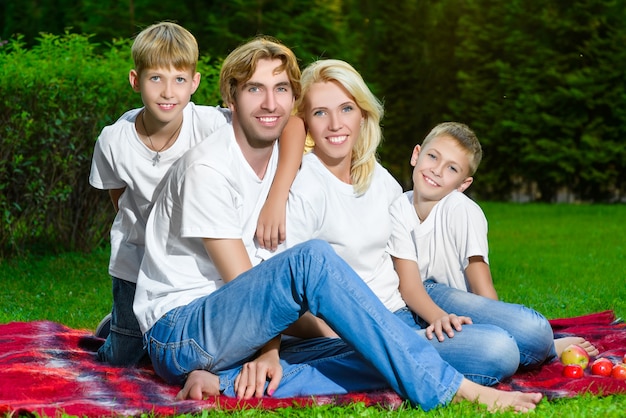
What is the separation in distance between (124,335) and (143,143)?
2.97ft

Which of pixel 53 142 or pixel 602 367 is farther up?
pixel 53 142

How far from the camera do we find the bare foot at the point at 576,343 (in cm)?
445

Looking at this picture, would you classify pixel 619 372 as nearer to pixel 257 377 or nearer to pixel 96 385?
pixel 257 377

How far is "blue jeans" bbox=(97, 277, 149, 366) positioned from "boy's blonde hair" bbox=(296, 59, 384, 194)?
121 cm

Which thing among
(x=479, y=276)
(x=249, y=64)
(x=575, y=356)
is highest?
(x=249, y=64)

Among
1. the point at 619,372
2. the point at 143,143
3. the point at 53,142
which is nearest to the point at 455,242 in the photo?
the point at 619,372

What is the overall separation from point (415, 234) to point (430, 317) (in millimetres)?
548

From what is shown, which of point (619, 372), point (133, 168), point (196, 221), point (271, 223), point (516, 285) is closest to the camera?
point (196, 221)

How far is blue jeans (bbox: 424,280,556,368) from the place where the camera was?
4016mm

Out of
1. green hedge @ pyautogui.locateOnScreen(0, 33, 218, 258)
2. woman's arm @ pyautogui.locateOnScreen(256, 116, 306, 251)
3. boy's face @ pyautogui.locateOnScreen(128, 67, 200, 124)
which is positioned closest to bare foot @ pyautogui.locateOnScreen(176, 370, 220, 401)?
woman's arm @ pyautogui.locateOnScreen(256, 116, 306, 251)

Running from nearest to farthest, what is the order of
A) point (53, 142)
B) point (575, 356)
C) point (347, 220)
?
point (347, 220), point (575, 356), point (53, 142)

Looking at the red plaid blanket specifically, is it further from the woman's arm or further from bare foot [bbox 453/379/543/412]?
the woman's arm

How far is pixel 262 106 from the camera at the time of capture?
3.63 m

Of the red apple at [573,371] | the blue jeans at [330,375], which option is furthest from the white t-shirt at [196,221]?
the red apple at [573,371]
